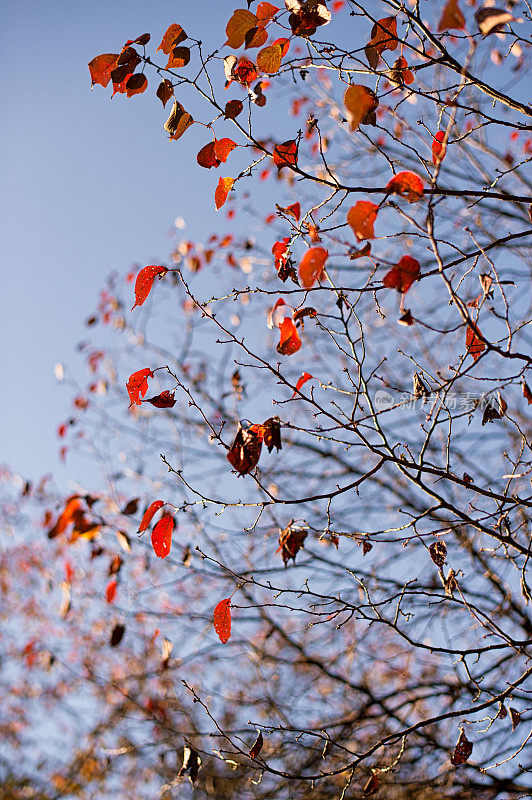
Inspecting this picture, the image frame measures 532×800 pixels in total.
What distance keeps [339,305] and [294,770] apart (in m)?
2.80

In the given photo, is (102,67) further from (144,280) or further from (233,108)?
(144,280)

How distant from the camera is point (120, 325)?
205 inches

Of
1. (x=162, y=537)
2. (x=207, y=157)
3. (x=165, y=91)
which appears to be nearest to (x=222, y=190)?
(x=207, y=157)

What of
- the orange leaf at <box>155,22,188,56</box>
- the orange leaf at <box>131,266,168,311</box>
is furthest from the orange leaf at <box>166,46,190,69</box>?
the orange leaf at <box>131,266,168,311</box>

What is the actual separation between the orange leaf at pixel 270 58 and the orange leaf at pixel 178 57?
25 cm

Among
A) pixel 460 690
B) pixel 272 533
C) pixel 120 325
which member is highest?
pixel 120 325

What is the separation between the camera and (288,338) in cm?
173

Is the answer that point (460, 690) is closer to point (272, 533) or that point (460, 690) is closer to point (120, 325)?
point (272, 533)

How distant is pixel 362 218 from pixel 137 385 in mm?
909

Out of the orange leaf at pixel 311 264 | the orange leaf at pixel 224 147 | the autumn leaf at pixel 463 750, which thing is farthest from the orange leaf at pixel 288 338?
the autumn leaf at pixel 463 750

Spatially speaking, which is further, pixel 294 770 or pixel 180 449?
pixel 180 449

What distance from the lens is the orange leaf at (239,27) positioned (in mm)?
1651

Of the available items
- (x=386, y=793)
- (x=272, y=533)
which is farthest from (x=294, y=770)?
(x=272, y=533)

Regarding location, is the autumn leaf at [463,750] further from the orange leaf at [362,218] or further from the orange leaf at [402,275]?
the orange leaf at [362,218]
